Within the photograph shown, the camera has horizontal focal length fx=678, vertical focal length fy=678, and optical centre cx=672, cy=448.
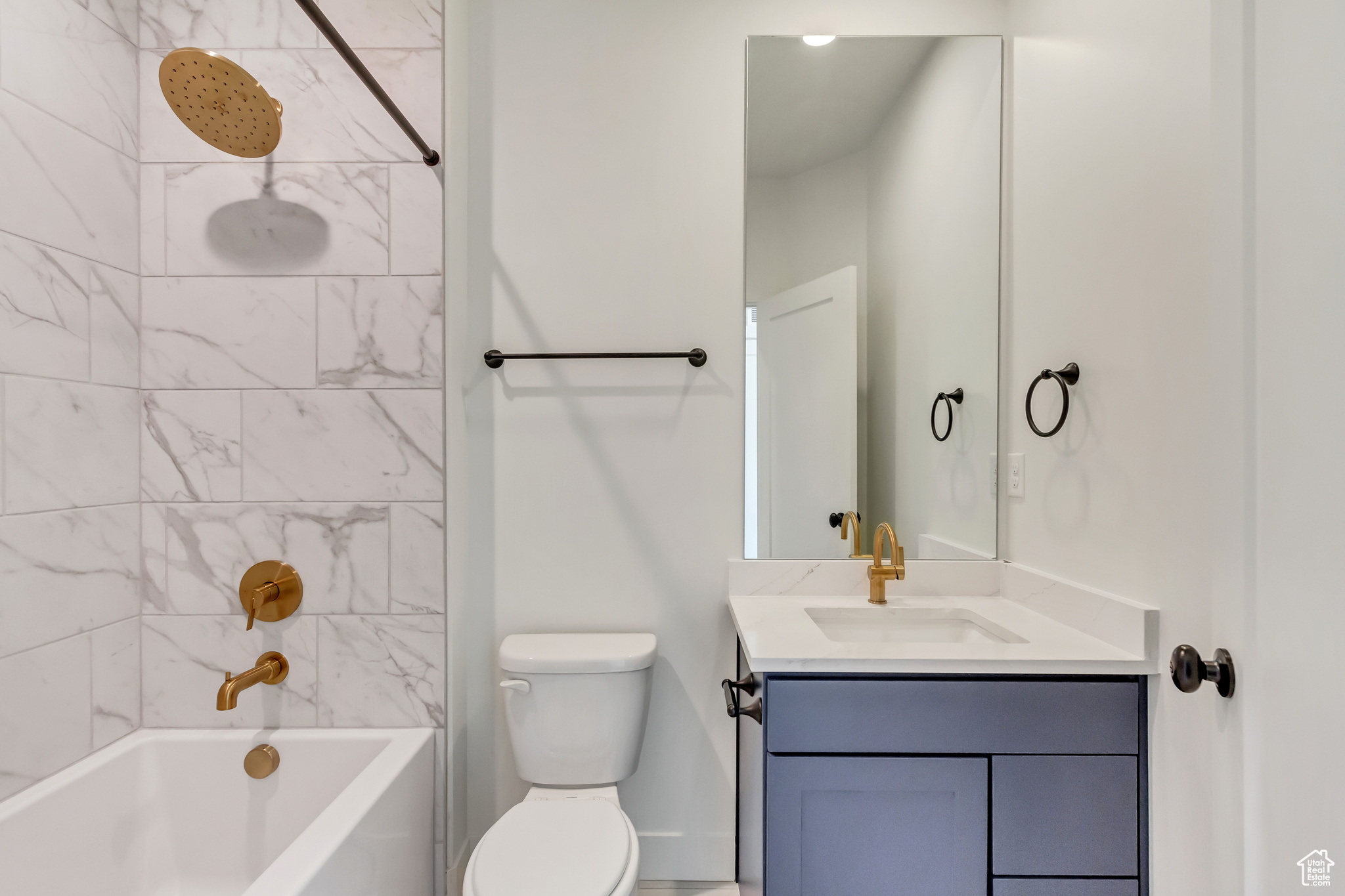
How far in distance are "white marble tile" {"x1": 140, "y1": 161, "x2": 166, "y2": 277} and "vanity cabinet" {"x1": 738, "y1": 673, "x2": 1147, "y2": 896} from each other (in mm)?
1666

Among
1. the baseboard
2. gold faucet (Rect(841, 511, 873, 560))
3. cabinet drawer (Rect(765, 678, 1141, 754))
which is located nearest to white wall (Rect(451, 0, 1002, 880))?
the baseboard

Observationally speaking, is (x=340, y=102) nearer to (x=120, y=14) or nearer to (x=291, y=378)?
(x=120, y=14)

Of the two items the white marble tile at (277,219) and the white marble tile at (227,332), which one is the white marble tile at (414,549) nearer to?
the white marble tile at (227,332)

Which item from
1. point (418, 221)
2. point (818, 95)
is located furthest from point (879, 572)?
point (418, 221)

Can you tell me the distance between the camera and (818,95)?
1.73 m

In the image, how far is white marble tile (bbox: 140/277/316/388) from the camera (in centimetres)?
157

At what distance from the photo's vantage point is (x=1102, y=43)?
51.1 inches

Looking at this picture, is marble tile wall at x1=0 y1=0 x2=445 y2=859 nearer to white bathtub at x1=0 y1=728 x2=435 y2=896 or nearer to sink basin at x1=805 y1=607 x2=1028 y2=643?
white bathtub at x1=0 y1=728 x2=435 y2=896

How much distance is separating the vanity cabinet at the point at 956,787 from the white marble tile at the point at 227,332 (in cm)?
132

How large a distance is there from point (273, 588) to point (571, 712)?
74cm

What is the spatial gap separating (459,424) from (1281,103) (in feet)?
5.18

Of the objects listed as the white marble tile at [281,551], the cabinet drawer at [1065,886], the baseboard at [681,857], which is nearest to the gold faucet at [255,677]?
the white marble tile at [281,551]

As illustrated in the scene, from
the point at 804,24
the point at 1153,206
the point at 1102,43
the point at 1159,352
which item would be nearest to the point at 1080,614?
the point at 1159,352

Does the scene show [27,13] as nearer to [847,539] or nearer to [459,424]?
[459,424]
